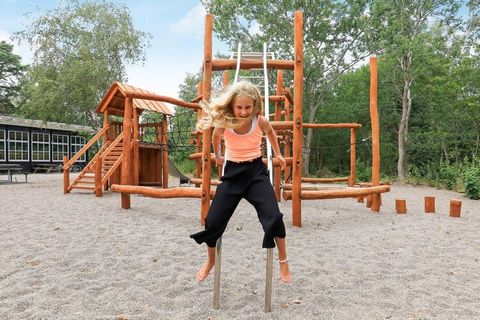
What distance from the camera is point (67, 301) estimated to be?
296 centimetres

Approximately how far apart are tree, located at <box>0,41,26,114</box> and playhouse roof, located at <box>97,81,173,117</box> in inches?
1211

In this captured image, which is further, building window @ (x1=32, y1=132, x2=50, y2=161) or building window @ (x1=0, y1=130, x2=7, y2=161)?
building window @ (x1=32, y1=132, x2=50, y2=161)

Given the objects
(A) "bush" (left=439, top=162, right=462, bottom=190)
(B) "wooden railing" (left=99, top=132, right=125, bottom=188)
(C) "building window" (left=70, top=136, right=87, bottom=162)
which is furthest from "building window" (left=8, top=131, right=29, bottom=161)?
(A) "bush" (left=439, top=162, right=462, bottom=190)

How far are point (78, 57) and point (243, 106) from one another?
1477 centimetres

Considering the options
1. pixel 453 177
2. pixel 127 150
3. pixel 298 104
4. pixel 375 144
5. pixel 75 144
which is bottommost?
pixel 453 177

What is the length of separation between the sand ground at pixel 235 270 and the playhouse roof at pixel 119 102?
18.0ft

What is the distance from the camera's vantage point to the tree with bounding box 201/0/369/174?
805 inches

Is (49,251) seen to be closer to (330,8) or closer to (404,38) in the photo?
(404,38)

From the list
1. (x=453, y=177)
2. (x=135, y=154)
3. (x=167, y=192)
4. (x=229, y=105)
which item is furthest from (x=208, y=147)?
(x=453, y=177)

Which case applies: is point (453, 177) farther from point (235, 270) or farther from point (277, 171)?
point (235, 270)

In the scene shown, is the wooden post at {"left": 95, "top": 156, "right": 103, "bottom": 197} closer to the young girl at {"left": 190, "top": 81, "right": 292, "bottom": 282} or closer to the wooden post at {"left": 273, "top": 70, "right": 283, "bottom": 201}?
the wooden post at {"left": 273, "top": 70, "right": 283, "bottom": 201}

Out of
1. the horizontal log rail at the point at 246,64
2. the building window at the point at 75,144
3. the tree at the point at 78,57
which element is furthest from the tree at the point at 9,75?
the horizontal log rail at the point at 246,64

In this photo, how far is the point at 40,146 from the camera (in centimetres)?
2648

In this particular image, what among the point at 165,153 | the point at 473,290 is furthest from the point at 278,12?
the point at 473,290
